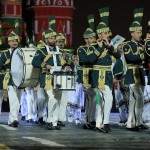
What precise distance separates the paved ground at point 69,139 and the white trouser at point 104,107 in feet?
0.80

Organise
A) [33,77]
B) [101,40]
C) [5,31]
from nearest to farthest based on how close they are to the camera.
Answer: [101,40], [33,77], [5,31]

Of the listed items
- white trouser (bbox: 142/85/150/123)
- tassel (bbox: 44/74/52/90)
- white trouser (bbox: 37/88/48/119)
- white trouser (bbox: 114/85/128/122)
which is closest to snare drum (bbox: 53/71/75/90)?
tassel (bbox: 44/74/52/90)

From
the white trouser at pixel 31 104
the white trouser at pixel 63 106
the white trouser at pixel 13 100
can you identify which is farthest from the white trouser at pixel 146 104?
the white trouser at pixel 13 100

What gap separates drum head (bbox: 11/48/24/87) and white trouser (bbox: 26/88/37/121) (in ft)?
5.24

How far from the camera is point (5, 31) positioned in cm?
2073

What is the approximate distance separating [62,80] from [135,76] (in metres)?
1.21

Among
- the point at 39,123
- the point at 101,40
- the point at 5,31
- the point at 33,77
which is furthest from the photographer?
the point at 5,31

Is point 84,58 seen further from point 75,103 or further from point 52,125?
point 75,103

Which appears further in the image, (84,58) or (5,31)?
(5,31)

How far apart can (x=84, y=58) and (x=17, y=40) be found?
5.20ft

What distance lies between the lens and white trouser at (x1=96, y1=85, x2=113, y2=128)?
46.1ft

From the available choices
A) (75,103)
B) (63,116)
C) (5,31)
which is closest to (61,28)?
(5,31)

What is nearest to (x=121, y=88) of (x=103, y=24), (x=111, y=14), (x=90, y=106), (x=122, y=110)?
(x=122, y=110)

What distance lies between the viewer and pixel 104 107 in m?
14.1
